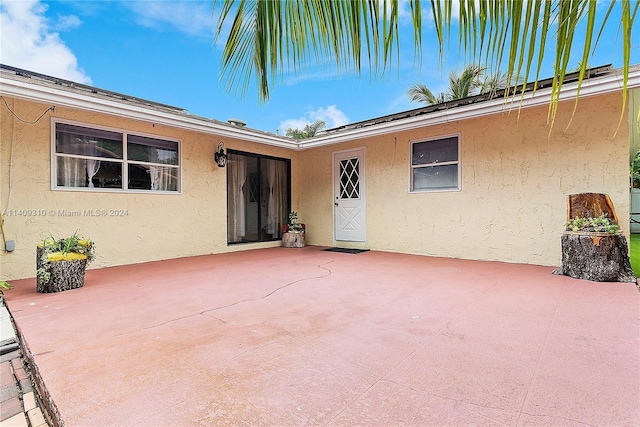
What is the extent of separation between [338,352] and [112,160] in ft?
16.9

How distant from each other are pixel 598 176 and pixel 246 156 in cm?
642

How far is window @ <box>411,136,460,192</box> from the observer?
612 cm

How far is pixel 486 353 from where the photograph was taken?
2082mm

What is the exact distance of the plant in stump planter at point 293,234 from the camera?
7863mm

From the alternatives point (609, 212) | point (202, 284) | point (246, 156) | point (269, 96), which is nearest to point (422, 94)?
point (246, 156)

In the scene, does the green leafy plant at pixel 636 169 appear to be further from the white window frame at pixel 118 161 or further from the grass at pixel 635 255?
the white window frame at pixel 118 161

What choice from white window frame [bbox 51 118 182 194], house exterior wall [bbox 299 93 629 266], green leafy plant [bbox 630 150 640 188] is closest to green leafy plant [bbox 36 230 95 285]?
white window frame [bbox 51 118 182 194]

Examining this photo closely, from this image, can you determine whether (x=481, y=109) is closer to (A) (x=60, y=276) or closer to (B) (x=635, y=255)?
(B) (x=635, y=255)

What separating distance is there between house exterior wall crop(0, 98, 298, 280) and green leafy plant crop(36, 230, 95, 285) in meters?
1.07

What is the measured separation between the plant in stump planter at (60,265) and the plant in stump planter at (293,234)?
437cm

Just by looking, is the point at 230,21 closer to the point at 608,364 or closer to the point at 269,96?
the point at 269,96

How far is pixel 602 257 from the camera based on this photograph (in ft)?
13.0

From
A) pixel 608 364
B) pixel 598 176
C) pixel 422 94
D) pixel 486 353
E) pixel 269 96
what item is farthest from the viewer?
pixel 422 94

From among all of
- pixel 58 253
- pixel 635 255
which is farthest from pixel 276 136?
pixel 635 255
